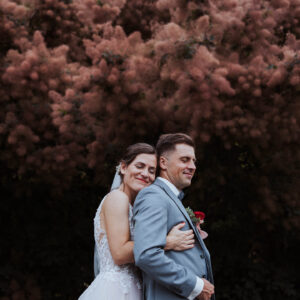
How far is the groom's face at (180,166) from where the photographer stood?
88.5 inches

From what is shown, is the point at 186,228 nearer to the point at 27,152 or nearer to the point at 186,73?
the point at 186,73

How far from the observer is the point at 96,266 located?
8.78ft

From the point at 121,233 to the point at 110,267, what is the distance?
0.35 metres

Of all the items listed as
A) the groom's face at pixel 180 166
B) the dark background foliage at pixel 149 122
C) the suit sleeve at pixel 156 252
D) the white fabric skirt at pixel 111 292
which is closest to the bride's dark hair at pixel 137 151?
the groom's face at pixel 180 166

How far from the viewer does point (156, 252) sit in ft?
6.05

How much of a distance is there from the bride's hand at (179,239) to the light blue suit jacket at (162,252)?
0.11ft

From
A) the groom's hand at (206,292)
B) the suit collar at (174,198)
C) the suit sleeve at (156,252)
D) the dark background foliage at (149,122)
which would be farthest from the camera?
the dark background foliage at (149,122)

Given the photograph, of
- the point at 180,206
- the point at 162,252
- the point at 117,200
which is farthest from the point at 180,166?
the point at 162,252

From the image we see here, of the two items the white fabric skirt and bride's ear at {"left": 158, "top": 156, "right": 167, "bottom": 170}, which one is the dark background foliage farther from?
the white fabric skirt

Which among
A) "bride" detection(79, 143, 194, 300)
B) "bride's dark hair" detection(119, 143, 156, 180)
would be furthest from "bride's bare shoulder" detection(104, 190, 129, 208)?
"bride's dark hair" detection(119, 143, 156, 180)

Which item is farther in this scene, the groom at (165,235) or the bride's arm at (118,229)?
the bride's arm at (118,229)

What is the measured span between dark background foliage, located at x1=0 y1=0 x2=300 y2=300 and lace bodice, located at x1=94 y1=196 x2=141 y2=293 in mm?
1620

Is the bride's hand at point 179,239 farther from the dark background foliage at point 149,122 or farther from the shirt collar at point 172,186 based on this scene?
the dark background foliage at point 149,122

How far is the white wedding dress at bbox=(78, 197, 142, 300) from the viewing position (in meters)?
2.33
